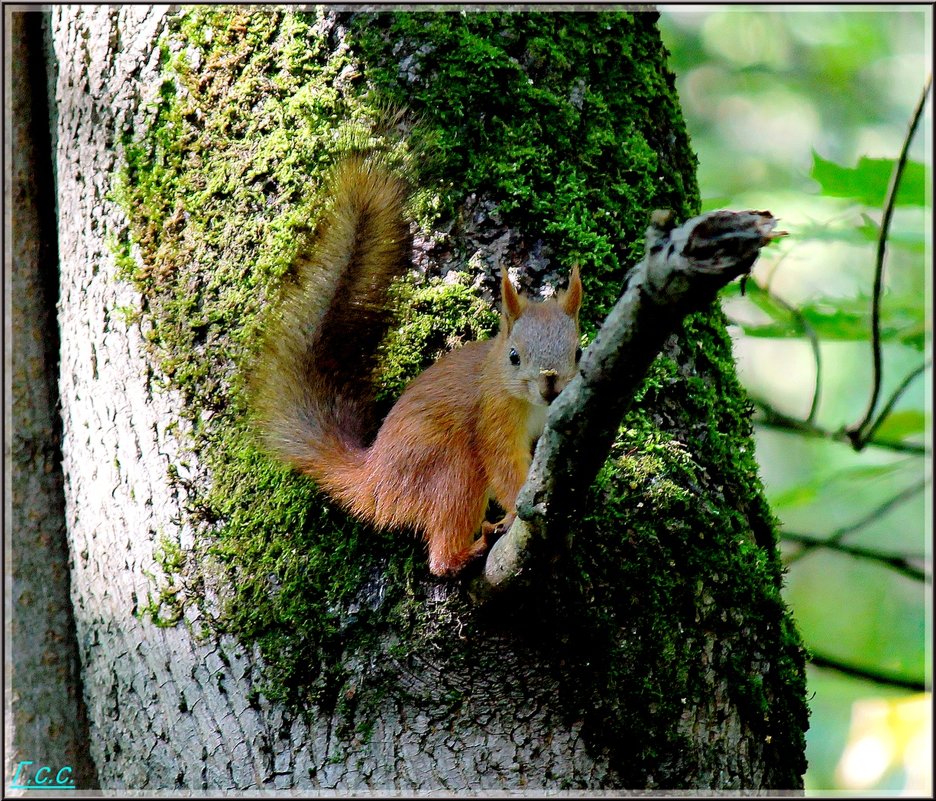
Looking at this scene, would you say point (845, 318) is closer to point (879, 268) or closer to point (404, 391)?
point (879, 268)

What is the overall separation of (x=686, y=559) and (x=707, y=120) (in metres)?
6.69

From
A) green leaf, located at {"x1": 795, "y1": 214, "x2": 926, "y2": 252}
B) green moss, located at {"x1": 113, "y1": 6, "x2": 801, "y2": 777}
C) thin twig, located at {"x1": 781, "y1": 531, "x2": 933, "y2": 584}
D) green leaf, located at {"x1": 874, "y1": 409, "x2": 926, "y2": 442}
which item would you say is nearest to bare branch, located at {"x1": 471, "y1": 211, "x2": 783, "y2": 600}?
green moss, located at {"x1": 113, "y1": 6, "x2": 801, "y2": 777}

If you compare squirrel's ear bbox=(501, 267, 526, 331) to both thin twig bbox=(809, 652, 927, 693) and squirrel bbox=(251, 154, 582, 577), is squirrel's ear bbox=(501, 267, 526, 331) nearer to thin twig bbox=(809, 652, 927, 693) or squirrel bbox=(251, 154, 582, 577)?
squirrel bbox=(251, 154, 582, 577)

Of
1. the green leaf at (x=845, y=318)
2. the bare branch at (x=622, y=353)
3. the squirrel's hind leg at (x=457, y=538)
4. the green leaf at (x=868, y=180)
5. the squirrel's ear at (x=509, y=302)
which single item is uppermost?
the green leaf at (x=868, y=180)

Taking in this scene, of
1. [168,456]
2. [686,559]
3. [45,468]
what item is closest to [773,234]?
[686,559]

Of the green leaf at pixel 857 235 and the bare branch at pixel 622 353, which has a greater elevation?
the green leaf at pixel 857 235

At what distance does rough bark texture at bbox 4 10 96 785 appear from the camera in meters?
2.00

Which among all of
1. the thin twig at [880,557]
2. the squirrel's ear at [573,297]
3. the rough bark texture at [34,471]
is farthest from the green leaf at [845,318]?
the rough bark texture at [34,471]

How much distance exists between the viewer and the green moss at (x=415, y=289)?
1.56 metres

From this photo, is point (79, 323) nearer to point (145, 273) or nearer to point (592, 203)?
point (145, 273)

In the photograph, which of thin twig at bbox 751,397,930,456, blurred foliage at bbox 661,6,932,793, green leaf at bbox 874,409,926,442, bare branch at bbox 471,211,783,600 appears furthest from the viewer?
blurred foliage at bbox 661,6,932,793

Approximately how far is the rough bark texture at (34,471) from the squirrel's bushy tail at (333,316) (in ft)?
2.21

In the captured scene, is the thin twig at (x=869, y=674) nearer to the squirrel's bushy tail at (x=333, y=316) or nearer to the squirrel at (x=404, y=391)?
the squirrel at (x=404, y=391)

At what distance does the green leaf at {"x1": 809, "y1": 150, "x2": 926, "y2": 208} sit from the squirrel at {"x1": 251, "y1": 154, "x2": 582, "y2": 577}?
69 cm
